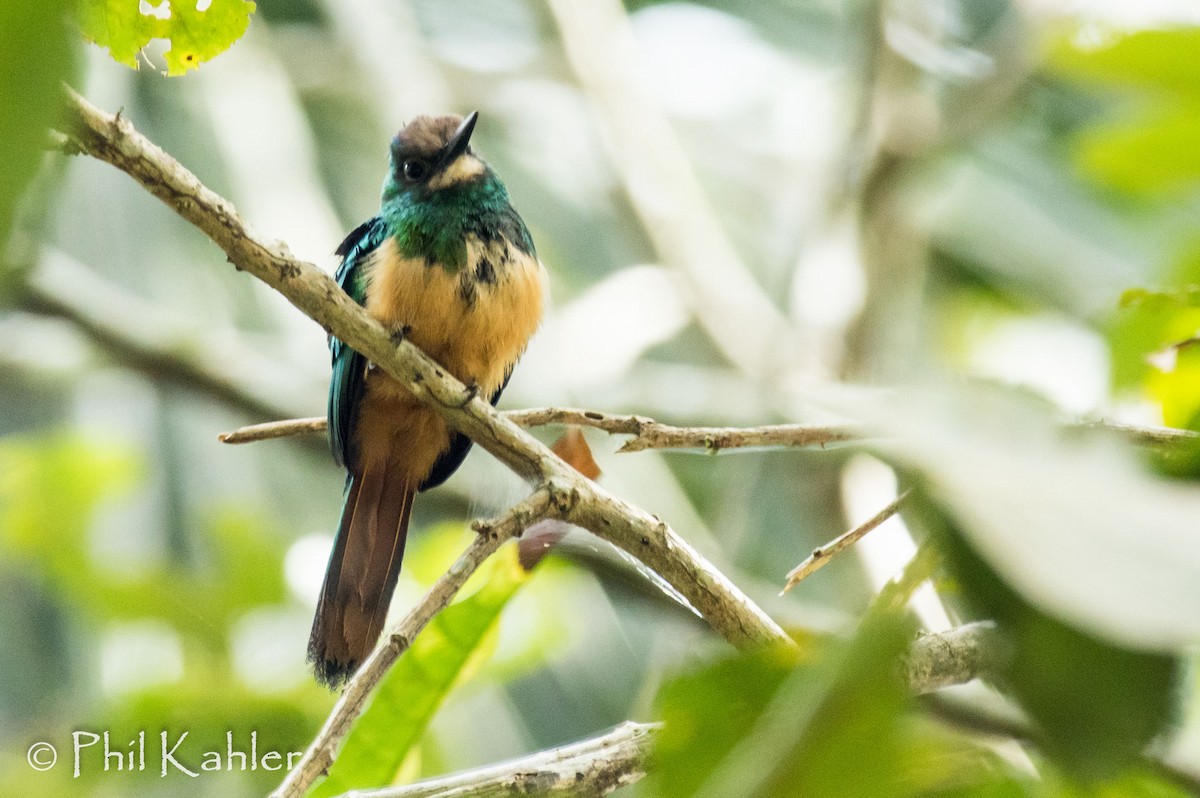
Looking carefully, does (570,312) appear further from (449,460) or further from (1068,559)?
(1068,559)

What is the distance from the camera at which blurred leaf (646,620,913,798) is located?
33 centimetres

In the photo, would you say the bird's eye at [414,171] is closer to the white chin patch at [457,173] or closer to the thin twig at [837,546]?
the white chin patch at [457,173]

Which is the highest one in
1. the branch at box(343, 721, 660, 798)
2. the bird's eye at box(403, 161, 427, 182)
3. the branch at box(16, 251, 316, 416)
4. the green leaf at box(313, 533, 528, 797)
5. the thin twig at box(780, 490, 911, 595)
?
the branch at box(16, 251, 316, 416)

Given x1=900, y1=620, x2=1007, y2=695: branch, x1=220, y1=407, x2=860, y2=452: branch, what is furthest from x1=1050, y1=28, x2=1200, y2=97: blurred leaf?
x1=220, y1=407, x2=860, y2=452: branch

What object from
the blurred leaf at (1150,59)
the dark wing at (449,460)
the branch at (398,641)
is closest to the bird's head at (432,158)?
the dark wing at (449,460)

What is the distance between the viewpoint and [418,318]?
226cm

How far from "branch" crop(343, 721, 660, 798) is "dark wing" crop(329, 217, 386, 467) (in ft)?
4.55

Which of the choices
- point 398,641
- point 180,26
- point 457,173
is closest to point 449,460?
point 457,173

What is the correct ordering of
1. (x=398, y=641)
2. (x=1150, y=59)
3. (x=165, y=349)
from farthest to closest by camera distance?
(x=165, y=349) → (x=398, y=641) → (x=1150, y=59)

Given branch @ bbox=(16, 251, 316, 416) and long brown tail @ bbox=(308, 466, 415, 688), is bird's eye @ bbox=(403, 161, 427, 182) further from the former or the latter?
branch @ bbox=(16, 251, 316, 416)

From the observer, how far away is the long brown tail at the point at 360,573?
1972 mm

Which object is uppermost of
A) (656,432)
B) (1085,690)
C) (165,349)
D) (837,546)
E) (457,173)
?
(165,349)

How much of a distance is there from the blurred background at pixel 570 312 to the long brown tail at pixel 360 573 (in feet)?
0.31

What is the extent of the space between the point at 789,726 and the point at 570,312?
140 inches
